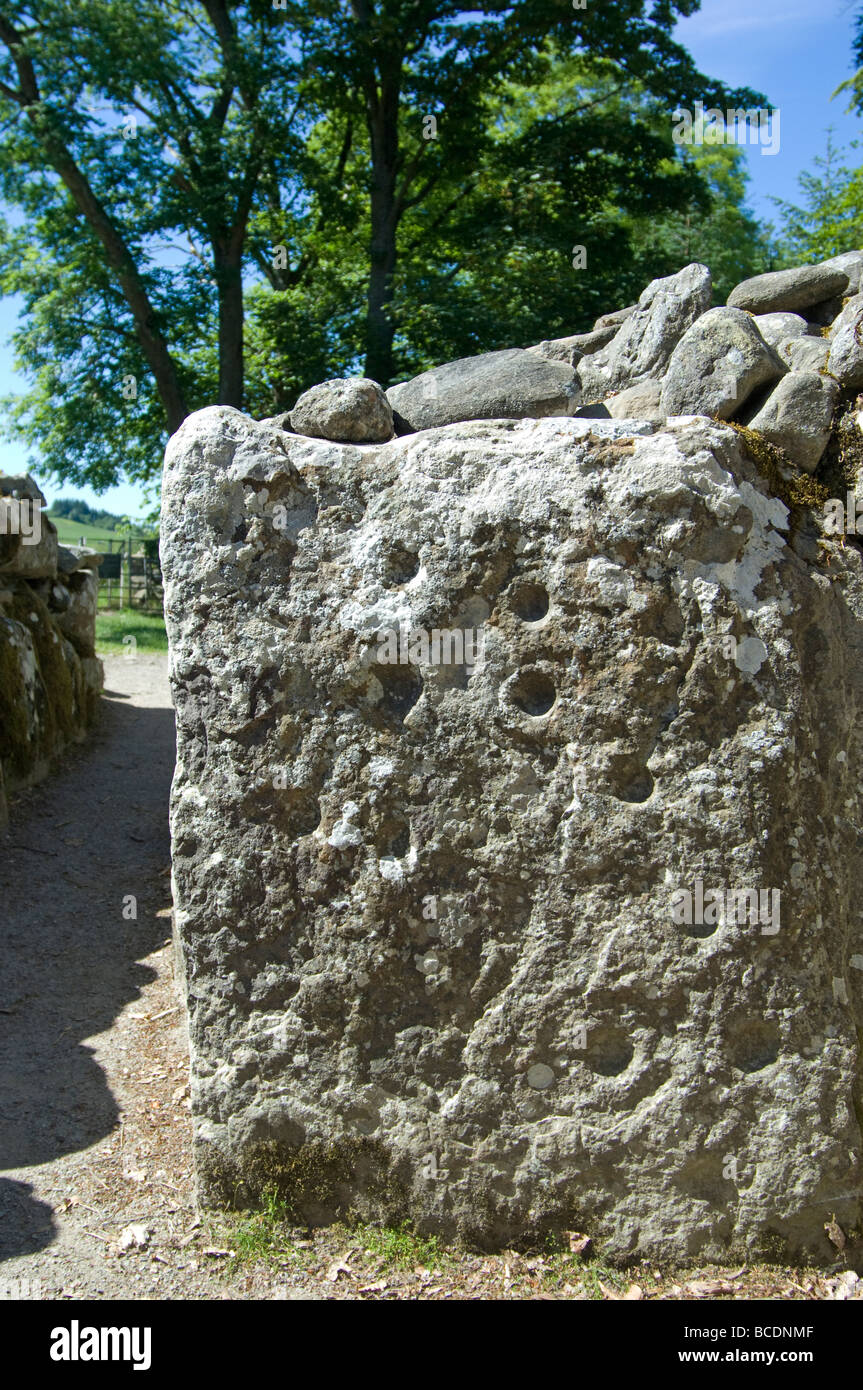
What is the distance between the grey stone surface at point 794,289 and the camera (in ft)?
15.8

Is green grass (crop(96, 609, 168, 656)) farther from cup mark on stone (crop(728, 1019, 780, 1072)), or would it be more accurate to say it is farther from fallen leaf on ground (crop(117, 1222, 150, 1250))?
cup mark on stone (crop(728, 1019, 780, 1072))

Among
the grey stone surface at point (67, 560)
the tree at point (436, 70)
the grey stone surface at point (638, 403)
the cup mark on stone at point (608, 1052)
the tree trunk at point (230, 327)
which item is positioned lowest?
the cup mark on stone at point (608, 1052)

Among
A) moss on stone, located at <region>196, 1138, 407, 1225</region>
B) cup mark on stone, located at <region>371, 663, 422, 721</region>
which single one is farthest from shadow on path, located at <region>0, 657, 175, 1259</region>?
cup mark on stone, located at <region>371, 663, 422, 721</region>

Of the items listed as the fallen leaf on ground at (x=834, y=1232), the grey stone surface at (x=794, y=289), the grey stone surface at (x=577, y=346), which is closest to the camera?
the fallen leaf on ground at (x=834, y=1232)

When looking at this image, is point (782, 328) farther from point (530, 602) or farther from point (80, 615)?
point (80, 615)

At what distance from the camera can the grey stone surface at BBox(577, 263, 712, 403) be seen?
15.3ft

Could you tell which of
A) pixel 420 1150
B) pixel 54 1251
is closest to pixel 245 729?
pixel 420 1150

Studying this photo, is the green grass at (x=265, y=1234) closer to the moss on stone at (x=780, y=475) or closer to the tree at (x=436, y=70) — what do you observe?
the moss on stone at (x=780, y=475)

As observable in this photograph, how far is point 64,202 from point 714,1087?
17454 millimetres

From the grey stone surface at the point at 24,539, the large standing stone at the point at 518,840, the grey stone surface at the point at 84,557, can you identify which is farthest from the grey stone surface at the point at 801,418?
the grey stone surface at the point at 84,557

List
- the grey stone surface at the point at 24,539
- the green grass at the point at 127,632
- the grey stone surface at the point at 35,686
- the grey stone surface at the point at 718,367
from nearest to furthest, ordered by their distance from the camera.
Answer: the grey stone surface at the point at 718,367, the grey stone surface at the point at 35,686, the grey stone surface at the point at 24,539, the green grass at the point at 127,632

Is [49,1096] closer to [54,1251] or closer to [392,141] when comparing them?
[54,1251]

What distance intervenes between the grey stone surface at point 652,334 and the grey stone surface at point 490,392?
383 mm

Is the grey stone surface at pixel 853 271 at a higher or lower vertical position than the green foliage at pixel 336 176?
lower
